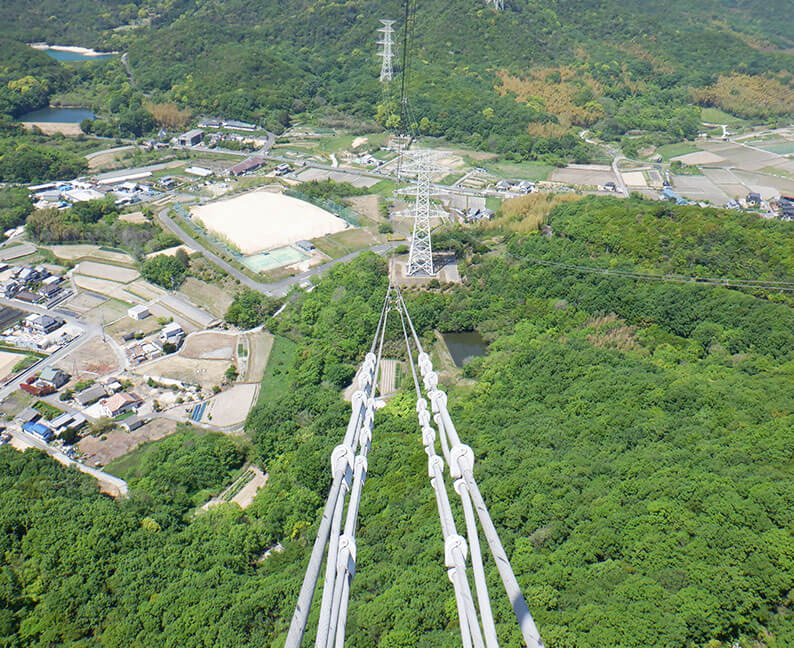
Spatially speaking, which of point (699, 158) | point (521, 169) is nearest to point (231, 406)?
point (521, 169)

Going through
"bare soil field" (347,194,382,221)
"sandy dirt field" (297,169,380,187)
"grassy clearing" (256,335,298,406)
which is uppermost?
"sandy dirt field" (297,169,380,187)

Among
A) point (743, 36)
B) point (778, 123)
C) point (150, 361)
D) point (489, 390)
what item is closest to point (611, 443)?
point (489, 390)

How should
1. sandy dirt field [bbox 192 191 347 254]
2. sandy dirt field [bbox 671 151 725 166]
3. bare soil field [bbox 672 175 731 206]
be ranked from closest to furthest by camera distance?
sandy dirt field [bbox 192 191 347 254] → bare soil field [bbox 672 175 731 206] → sandy dirt field [bbox 671 151 725 166]

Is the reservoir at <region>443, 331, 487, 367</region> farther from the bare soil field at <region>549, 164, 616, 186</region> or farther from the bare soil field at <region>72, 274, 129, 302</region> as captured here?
the bare soil field at <region>549, 164, 616, 186</region>

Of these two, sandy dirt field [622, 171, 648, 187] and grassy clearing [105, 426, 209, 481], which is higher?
sandy dirt field [622, 171, 648, 187]

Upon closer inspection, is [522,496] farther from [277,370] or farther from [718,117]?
[718,117]

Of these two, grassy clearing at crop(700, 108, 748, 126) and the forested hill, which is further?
grassy clearing at crop(700, 108, 748, 126)

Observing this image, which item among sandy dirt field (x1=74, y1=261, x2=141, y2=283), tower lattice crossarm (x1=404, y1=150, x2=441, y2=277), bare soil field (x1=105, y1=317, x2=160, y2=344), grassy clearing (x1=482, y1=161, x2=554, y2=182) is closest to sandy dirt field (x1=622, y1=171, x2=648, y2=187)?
grassy clearing (x1=482, y1=161, x2=554, y2=182)

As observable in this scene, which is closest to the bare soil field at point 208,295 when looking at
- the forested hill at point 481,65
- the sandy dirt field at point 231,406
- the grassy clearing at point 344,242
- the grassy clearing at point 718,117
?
the sandy dirt field at point 231,406
